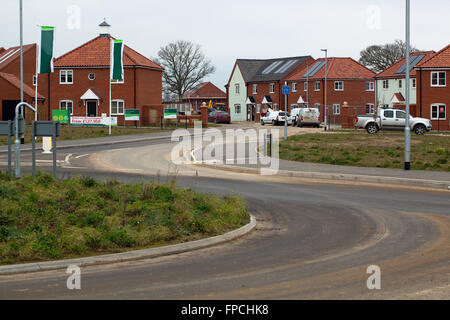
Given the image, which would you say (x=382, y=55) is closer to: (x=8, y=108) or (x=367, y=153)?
(x=8, y=108)

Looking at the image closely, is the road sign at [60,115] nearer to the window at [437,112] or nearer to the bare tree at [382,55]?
the window at [437,112]

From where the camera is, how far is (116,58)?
49.2 meters

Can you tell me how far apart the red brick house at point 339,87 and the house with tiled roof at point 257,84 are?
15.6 ft

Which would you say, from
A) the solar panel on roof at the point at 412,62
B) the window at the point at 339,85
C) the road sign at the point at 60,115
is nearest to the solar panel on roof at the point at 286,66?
the window at the point at 339,85

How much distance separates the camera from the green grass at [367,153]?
2545 cm

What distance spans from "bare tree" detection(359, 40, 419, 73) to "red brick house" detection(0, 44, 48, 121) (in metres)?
55.1

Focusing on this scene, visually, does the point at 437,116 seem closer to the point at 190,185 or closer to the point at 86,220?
the point at 190,185

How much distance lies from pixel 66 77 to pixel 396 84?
36.8 metres

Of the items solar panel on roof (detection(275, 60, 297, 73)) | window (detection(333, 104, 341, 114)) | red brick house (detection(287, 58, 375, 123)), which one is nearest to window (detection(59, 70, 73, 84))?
red brick house (detection(287, 58, 375, 123))

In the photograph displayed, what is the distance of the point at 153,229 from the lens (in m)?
11.1

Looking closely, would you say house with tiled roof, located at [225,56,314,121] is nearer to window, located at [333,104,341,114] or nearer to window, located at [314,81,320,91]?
window, located at [314,81,320,91]

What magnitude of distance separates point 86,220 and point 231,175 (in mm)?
12266

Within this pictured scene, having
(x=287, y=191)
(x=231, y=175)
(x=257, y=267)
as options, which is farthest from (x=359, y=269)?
(x=231, y=175)

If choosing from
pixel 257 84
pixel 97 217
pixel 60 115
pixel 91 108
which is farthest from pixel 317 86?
pixel 97 217
